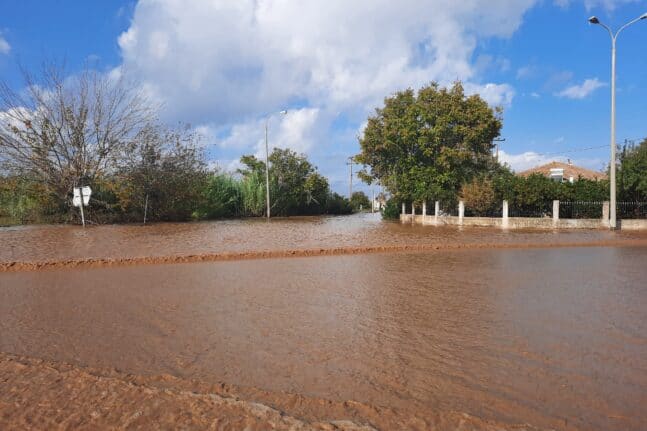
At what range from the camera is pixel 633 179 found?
20812 mm

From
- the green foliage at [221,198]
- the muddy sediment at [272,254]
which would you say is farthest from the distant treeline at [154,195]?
the muddy sediment at [272,254]

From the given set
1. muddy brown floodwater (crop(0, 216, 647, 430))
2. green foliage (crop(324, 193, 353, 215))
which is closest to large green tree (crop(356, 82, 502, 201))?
green foliage (crop(324, 193, 353, 215))

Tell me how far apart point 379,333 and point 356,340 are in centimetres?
35

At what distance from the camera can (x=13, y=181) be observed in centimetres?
2098

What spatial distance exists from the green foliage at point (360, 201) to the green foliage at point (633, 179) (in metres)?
46.4

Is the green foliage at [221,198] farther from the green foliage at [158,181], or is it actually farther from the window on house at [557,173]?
the window on house at [557,173]

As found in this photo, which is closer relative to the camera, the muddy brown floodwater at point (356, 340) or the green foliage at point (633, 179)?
the muddy brown floodwater at point (356, 340)

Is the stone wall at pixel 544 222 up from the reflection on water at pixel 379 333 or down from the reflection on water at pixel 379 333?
up

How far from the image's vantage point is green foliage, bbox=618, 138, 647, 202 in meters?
20.7

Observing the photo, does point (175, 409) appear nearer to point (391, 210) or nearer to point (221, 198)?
point (221, 198)

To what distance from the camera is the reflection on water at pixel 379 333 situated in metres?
3.07

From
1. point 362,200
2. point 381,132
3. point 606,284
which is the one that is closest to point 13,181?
point 381,132

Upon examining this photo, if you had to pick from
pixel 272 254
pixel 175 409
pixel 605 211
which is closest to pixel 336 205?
pixel 605 211

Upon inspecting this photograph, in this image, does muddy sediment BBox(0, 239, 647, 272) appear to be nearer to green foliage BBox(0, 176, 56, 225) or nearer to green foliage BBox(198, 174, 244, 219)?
Result: green foliage BBox(0, 176, 56, 225)
